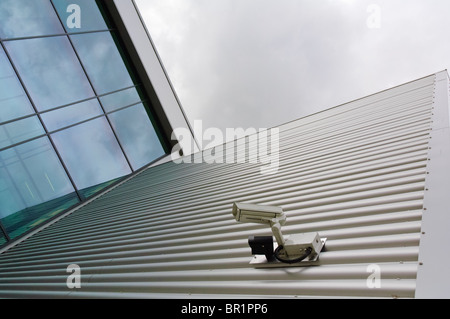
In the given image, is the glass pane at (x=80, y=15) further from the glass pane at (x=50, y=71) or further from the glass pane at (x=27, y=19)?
the glass pane at (x=50, y=71)

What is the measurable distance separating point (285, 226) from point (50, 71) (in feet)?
30.1

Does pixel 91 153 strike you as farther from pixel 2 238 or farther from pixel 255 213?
pixel 255 213

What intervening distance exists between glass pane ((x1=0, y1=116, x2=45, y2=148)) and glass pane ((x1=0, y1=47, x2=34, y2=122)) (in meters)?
0.18

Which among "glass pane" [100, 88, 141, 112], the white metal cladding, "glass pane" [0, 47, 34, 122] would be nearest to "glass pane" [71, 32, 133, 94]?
"glass pane" [100, 88, 141, 112]

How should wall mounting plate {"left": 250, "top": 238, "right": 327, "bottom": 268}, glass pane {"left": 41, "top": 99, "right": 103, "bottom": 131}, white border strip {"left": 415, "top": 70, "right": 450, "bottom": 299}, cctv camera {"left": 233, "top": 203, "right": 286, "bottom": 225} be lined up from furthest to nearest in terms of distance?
glass pane {"left": 41, "top": 99, "right": 103, "bottom": 131} → wall mounting plate {"left": 250, "top": 238, "right": 327, "bottom": 268} → cctv camera {"left": 233, "top": 203, "right": 286, "bottom": 225} → white border strip {"left": 415, "top": 70, "right": 450, "bottom": 299}

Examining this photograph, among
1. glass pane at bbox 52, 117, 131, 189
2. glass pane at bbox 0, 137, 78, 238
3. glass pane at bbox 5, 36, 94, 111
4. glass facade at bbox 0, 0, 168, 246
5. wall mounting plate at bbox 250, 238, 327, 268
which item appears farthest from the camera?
glass pane at bbox 52, 117, 131, 189

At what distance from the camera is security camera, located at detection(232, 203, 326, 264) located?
2791 millimetres

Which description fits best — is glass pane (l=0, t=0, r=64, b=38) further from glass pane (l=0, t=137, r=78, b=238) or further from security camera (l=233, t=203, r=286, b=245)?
security camera (l=233, t=203, r=286, b=245)

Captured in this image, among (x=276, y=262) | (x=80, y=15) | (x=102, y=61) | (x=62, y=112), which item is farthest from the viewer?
(x=102, y=61)

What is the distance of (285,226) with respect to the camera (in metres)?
4.11

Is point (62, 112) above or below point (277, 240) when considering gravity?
above

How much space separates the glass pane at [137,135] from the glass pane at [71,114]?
686 mm

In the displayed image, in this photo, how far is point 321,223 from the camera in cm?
382

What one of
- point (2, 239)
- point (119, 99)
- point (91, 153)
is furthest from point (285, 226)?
point (119, 99)
